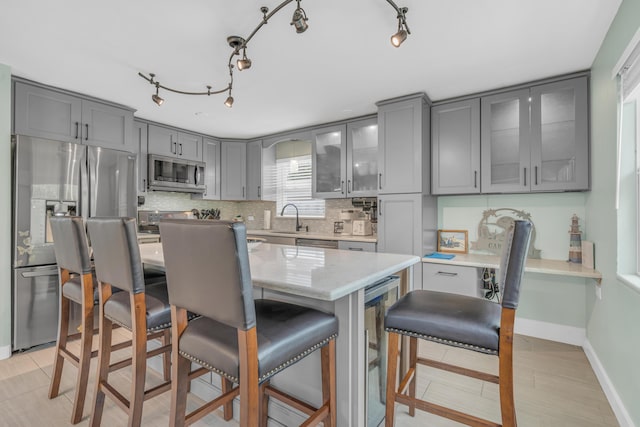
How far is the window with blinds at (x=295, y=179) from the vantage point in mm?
4762

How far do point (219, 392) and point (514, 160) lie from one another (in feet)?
9.94

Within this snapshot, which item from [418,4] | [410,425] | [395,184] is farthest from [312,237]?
[418,4]

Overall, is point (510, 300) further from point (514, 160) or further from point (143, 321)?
point (514, 160)

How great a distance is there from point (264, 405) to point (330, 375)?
56 centimetres

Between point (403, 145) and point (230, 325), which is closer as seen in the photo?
point (230, 325)

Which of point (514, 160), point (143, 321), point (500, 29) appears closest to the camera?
point (143, 321)

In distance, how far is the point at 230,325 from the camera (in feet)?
3.32

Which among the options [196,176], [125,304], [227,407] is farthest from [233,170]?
[227,407]

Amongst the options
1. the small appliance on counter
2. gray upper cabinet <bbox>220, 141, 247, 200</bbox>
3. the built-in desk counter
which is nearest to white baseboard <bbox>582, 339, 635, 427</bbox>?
the built-in desk counter

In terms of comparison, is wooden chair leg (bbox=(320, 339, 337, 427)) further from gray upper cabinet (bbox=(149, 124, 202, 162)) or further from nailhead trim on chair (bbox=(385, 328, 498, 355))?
gray upper cabinet (bbox=(149, 124, 202, 162))

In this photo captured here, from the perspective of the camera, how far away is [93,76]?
272 cm

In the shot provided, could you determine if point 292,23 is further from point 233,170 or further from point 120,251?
point 233,170

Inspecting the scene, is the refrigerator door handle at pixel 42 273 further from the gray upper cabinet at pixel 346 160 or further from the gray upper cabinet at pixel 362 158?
the gray upper cabinet at pixel 362 158

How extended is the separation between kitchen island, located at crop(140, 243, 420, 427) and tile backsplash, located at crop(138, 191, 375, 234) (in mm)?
2819
